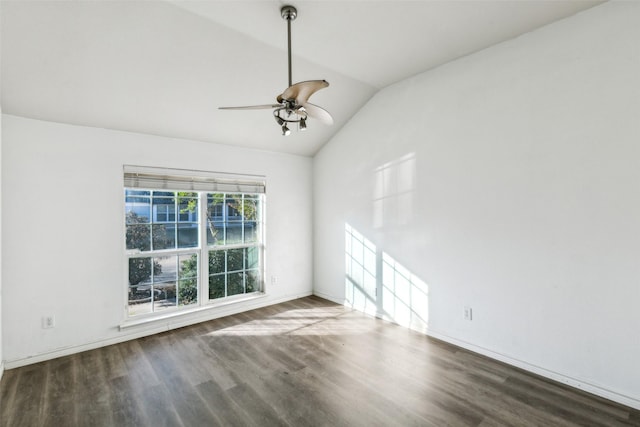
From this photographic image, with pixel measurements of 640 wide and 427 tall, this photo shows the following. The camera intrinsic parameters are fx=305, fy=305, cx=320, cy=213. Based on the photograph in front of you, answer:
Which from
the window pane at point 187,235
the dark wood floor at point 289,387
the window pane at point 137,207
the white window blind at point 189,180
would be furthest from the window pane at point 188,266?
the white window blind at point 189,180

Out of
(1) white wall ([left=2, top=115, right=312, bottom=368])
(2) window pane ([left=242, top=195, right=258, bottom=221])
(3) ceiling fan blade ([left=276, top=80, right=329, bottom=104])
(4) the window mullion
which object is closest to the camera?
(3) ceiling fan blade ([left=276, top=80, right=329, bottom=104])

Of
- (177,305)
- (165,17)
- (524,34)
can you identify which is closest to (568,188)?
(524,34)

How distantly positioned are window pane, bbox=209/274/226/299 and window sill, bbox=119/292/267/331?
0.37ft

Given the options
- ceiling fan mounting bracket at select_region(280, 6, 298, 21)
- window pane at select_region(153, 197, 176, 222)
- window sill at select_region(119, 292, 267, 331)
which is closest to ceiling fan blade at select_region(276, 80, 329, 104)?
ceiling fan mounting bracket at select_region(280, 6, 298, 21)

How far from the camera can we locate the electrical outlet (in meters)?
2.98

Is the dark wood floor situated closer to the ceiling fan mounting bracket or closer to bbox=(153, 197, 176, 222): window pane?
bbox=(153, 197, 176, 222): window pane

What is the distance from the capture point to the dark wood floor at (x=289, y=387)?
217 cm

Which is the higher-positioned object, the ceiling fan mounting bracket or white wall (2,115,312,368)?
the ceiling fan mounting bracket

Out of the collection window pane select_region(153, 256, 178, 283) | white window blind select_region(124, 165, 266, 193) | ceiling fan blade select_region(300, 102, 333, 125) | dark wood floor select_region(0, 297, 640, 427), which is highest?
ceiling fan blade select_region(300, 102, 333, 125)

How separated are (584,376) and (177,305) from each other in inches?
167

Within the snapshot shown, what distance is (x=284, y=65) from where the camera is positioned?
10.2 feet

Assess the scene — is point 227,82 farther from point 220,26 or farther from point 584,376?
→ point 584,376

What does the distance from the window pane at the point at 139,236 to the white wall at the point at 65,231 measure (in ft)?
0.46

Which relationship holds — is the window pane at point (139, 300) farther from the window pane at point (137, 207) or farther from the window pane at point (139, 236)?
the window pane at point (137, 207)
